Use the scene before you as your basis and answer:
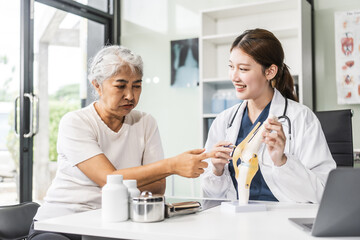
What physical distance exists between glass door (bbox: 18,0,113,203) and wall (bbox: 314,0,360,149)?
214 centimetres

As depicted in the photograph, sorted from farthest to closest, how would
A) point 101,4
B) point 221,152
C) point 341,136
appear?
point 101,4, point 341,136, point 221,152

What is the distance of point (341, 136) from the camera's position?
6.84ft

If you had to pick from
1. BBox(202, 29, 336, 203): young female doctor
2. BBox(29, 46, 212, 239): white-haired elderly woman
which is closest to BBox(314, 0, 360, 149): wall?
BBox(202, 29, 336, 203): young female doctor

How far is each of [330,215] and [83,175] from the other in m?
0.99

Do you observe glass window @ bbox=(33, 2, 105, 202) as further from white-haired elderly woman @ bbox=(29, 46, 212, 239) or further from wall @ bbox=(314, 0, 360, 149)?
wall @ bbox=(314, 0, 360, 149)

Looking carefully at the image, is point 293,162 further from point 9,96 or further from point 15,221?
point 9,96

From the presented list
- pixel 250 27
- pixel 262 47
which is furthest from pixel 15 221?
pixel 250 27

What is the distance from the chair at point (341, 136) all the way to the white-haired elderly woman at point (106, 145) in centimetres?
86

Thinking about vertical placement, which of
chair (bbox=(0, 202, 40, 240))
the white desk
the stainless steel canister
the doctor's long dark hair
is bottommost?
chair (bbox=(0, 202, 40, 240))

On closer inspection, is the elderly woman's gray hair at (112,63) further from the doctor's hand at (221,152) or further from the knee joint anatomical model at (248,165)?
the knee joint anatomical model at (248,165)

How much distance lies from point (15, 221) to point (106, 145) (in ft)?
1.44

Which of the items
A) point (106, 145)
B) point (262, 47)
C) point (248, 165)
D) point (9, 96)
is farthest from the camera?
point (9, 96)

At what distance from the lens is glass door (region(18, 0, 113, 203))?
3.50 meters

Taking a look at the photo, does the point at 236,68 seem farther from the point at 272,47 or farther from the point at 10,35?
the point at 10,35
